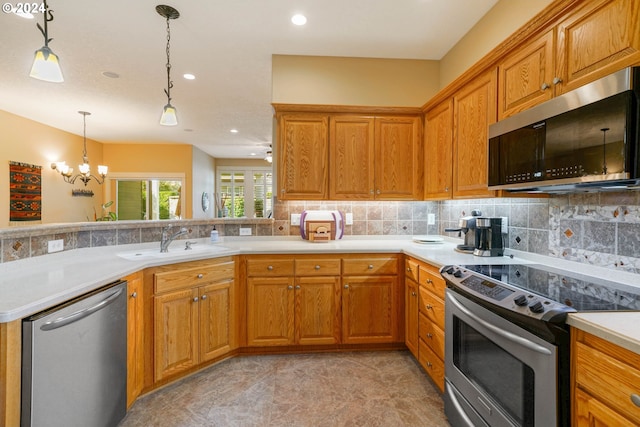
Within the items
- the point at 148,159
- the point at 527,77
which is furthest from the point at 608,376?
the point at 148,159

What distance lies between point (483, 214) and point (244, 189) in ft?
25.6

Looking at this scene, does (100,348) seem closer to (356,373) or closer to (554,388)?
(356,373)

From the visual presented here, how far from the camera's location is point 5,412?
1.11 metres

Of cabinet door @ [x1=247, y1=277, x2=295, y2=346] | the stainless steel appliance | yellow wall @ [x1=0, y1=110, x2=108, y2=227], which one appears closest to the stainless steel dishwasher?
cabinet door @ [x1=247, y1=277, x2=295, y2=346]

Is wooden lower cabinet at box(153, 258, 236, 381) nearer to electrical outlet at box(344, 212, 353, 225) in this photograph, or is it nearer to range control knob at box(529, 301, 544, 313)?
electrical outlet at box(344, 212, 353, 225)

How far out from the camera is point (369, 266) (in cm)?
263

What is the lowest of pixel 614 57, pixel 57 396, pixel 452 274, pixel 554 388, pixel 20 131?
pixel 57 396

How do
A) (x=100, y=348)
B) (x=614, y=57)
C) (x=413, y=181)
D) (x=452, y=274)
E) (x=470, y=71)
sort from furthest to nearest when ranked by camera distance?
(x=413, y=181)
(x=470, y=71)
(x=452, y=274)
(x=100, y=348)
(x=614, y=57)

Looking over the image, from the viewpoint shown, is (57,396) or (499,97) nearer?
(57,396)

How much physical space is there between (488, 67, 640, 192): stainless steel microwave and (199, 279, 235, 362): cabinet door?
83.4 inches

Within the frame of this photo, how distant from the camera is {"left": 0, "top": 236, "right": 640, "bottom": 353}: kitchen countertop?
1021mm

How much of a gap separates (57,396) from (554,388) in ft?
6.46

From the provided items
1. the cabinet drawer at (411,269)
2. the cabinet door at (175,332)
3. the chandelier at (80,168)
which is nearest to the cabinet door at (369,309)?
the cabinet drawer at (411,269)

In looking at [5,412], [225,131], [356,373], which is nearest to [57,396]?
[5,412]
